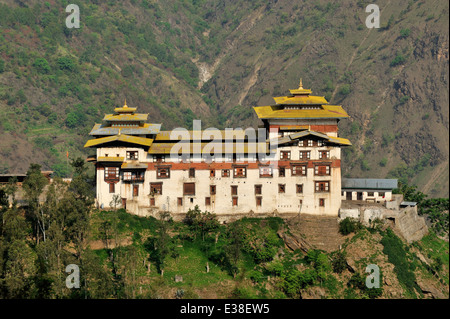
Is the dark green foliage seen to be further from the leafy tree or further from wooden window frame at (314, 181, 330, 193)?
the leafy tree

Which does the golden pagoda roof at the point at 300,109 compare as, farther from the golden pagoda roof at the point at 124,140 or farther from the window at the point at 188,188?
the golden pagoda roof at the point at 124,140

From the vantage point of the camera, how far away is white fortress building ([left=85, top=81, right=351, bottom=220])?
95125mm

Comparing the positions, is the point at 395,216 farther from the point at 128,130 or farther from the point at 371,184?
the point at 128,130

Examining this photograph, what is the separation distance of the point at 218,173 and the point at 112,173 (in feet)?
43.6

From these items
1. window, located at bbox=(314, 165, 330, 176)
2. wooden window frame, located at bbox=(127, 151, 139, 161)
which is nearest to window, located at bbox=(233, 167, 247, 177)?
window, located at bbox=(314, 165, 330, 176)

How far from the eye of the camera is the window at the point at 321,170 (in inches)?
3819

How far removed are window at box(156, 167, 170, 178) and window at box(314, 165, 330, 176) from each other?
18777 millimetres

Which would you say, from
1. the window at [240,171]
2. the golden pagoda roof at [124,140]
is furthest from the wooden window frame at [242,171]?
the golden pagoda roof at [124,140]

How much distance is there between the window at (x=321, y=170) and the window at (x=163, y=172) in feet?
61.6

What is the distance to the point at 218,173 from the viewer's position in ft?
316

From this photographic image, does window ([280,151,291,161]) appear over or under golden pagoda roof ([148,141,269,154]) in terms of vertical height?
under

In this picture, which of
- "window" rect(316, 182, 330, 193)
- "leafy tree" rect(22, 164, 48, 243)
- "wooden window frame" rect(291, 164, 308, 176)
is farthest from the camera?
"window" rect(316, 182, 330, 193)

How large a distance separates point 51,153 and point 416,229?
11260 centimetres

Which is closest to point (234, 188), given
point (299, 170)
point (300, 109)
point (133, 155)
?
point (299, 170)
